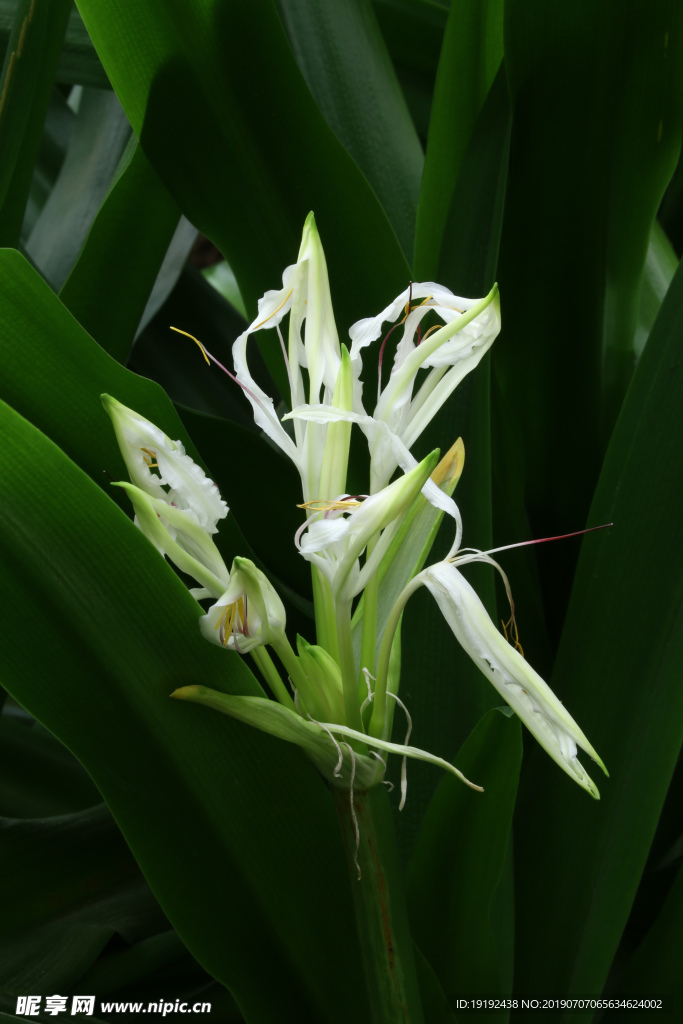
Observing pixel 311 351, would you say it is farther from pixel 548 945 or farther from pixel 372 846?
pixel 548 945

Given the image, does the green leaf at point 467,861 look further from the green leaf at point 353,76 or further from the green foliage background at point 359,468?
the green leaf at point 353,76

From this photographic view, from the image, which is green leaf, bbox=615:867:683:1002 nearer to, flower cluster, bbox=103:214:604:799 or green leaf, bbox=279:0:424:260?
flower cluster, bbox=103:214:604:799

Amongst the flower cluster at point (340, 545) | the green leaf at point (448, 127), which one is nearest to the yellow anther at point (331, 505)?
the flower cluster at point (340, 545)

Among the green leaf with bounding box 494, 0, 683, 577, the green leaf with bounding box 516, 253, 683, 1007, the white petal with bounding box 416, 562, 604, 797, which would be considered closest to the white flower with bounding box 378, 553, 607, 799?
the white petal with bounding box 416, 562, 604, 797

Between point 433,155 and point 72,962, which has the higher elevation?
point 433,155

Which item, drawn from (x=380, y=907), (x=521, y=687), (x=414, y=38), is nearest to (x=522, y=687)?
(x=521, y=687)

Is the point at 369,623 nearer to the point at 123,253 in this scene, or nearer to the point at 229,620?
the point at 229,620

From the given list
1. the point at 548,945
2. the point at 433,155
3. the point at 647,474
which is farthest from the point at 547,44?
the point at 548,945
